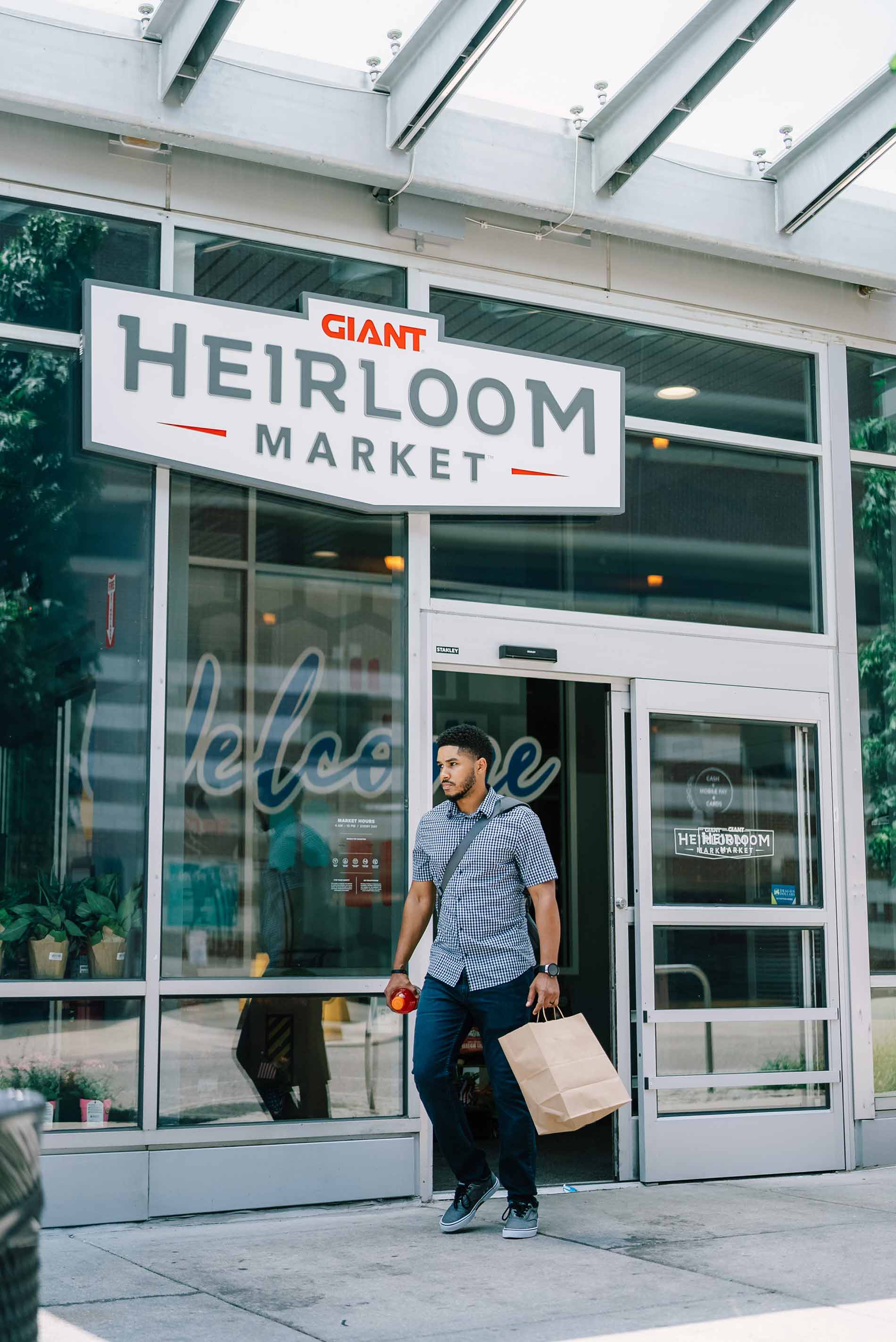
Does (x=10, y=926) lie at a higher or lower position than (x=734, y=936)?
higher

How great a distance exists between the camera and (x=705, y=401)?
300 inches

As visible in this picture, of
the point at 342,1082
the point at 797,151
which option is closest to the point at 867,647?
the point at 797,151

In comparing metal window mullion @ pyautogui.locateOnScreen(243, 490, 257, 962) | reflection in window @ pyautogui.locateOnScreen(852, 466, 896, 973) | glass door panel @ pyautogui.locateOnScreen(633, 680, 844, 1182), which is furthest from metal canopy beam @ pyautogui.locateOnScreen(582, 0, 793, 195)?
glass door panel @ pyautogui.locateOnScreen(633, 680, 844, 1182)

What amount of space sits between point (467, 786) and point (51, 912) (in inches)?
68.2

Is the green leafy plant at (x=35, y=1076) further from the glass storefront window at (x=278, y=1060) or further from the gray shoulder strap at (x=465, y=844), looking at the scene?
the gray shoulder strap at (x=465, y=844)

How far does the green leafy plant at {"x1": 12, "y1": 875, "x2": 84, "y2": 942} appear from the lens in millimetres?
5750

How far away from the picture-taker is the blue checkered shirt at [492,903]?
18.3 ft

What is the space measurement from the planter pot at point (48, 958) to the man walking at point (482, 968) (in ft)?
4.31

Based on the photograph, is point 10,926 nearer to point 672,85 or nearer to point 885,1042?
point 885,1042

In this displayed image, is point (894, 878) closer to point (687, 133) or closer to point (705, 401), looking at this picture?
point (705, 401)

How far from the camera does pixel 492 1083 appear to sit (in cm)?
555

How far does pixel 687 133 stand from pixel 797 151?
2.03 ft

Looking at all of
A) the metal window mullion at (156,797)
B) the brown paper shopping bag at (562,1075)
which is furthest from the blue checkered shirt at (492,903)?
the metal window mullion at (156,797)

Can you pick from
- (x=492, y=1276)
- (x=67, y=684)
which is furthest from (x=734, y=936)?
(x=67, y=684)
